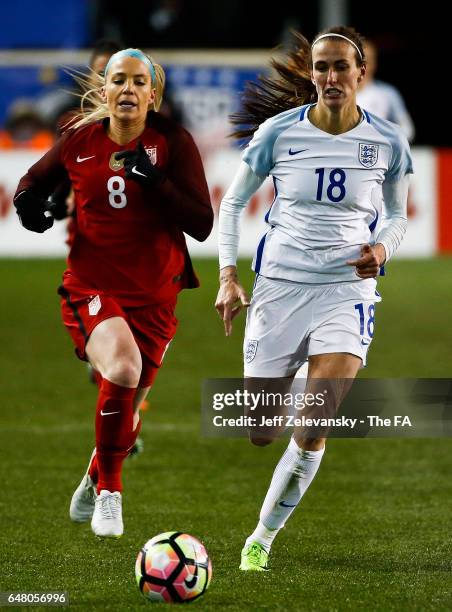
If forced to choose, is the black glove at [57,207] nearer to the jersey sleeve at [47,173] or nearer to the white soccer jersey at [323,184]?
the jersey sleeve at [47,173]

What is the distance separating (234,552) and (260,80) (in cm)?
235

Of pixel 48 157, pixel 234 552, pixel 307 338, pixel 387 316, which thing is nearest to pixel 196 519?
pixel 234 552

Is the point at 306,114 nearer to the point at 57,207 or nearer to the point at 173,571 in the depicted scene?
the point at 57,207

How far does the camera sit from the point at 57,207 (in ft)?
24.8

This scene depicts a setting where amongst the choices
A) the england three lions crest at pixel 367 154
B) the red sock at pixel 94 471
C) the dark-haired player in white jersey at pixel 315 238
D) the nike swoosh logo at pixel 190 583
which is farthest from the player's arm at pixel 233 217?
the nike swoosh logo at pixel 190 583

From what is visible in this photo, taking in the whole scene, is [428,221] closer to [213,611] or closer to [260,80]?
[260,80]

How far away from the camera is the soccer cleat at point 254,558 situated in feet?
21.3

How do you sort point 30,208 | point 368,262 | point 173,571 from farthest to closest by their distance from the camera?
point 30,208, point 368,262, point 173,571

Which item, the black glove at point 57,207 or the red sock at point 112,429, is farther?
the black glove at point 57,207

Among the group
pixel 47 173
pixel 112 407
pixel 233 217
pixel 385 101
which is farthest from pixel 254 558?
pixel 385 101

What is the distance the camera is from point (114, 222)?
6.93 m

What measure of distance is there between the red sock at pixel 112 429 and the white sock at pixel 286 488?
725mm

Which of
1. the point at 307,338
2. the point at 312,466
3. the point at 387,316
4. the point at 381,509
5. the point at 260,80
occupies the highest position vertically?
the point at 260,80

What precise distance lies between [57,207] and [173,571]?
2436 mm
